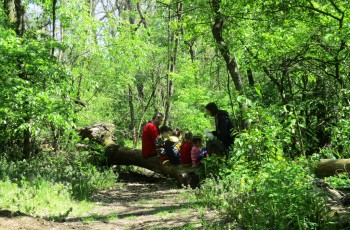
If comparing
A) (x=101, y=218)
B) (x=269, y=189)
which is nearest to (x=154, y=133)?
(x=101, y=218)

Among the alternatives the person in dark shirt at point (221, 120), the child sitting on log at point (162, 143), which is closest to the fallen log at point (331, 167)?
the person in dark shirt at point (221, 120)

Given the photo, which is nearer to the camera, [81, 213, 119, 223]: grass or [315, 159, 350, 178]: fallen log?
[315, 159, 350, 178]: fallen log

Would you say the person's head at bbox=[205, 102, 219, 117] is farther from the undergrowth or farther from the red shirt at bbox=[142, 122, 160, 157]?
the undergrowth

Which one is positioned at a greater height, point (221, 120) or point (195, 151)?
point (221, 120)

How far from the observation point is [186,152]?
33.2ft

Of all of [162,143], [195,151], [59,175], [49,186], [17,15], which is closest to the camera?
[49,186]

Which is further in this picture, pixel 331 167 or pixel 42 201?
pixel 42 201

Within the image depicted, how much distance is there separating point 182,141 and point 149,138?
40.9 inches

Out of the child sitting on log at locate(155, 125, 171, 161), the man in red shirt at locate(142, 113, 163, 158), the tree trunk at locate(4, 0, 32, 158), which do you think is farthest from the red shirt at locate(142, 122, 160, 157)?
the tree trunk at locate(4, 0, 32, 158)

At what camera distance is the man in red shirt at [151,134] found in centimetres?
1087

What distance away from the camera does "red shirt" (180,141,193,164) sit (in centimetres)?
1002

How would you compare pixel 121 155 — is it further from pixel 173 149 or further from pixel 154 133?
pixel 173 149

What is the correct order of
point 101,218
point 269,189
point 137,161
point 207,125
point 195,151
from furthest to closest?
point 207,125 < point 137,161 < point 195,151 < point 101,218 < point 269,189

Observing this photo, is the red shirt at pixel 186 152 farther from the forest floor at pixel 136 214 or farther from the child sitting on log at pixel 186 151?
the forest floor at pixel 136 214
